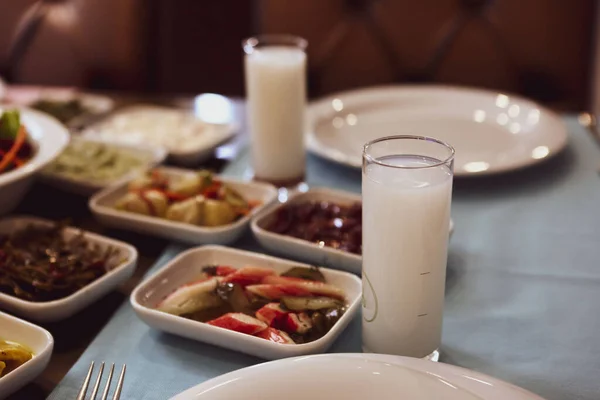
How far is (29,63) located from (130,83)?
0.31 metres

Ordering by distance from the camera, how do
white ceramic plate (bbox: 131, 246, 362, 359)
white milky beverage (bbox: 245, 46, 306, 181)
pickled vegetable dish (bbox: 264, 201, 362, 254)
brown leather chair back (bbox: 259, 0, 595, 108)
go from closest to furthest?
white ceramic plate (bbox: 131, 246, 362, 359)
pickled vegetable dish (bbox: 264, 201, 362, 254)
white milky beverage (bbox: 245, 46, 306, 181)
brown leather chair back (bbox: 259, 0, 595, 108)

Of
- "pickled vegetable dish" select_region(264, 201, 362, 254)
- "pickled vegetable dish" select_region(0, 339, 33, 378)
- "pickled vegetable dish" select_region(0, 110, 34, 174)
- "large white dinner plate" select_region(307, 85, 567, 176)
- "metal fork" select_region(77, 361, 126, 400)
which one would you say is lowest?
"metal fork" select_region(77, 361, 126, 400)

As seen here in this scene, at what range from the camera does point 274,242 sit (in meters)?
0.96

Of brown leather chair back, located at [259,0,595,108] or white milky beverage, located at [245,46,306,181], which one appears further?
brown leather chair back, located at [259,0,595,108]

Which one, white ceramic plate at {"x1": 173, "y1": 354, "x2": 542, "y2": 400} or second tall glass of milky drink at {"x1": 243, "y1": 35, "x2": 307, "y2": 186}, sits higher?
second tall glass of milky drink at {"x1": 243, "y1": 35, "x2": 307, "y2": 186}

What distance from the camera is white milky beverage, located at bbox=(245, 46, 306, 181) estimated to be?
3.79 ft

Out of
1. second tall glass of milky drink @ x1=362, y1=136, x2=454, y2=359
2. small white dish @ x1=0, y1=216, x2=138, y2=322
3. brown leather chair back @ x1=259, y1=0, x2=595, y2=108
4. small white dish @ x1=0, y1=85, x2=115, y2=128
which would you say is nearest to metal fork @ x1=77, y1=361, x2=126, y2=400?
small white dish @ x1=0, y1=216, x2=138, y2=322

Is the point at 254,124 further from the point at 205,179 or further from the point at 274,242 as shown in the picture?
the point at 274,242

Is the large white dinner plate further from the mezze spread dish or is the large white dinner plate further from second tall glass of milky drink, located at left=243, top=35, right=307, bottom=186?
the mezze spread dish

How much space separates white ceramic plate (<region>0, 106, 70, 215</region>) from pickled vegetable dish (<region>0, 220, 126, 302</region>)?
0.07 meters

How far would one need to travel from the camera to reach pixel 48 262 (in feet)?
2.90

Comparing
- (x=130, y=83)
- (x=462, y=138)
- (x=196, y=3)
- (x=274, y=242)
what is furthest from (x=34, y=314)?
(x=196, y=3)

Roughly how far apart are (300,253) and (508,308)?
0.28m

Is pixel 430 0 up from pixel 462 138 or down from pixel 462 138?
up
